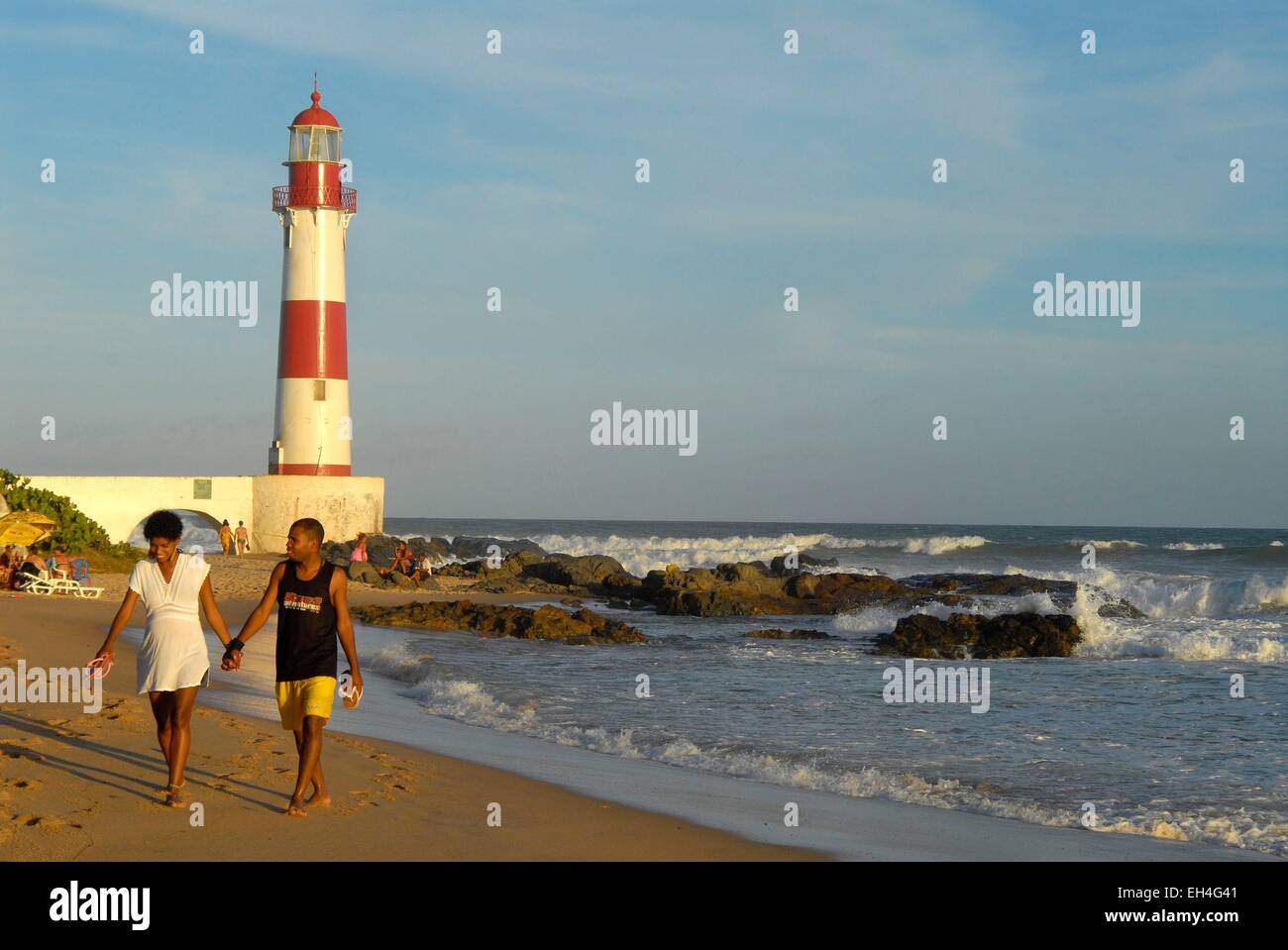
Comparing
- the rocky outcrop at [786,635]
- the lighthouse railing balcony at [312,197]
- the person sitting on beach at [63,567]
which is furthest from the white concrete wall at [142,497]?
the rocky outcrop at [786,635]

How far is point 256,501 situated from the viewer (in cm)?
3206

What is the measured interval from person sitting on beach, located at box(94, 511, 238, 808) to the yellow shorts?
0.44 metres

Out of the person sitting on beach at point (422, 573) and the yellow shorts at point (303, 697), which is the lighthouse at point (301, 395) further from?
the yellow shorts at point (303, 697)

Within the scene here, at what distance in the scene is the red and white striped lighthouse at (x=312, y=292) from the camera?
1227 inches

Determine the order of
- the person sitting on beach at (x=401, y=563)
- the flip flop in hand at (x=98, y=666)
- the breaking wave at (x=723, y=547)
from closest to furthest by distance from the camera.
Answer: the flip flop in hand at (x=98, y=666) → the person sitting on beach at (x=401, y=563) → the breaking wave at (x=723, y=547)

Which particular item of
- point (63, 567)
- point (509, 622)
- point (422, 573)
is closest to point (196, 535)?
point (422, 573)

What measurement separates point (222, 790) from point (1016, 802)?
194 inches

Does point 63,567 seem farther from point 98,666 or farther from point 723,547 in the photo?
point 723,547

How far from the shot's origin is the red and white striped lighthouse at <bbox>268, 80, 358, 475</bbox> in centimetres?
Answer: 3117

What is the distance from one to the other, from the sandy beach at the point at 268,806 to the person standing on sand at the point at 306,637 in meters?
0.48

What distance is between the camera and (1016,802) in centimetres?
861

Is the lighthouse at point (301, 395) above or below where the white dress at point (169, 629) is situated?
above

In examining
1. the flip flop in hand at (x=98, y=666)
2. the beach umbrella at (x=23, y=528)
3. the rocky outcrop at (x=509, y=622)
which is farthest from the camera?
the rocky outcrop at (x=509, y=622)
